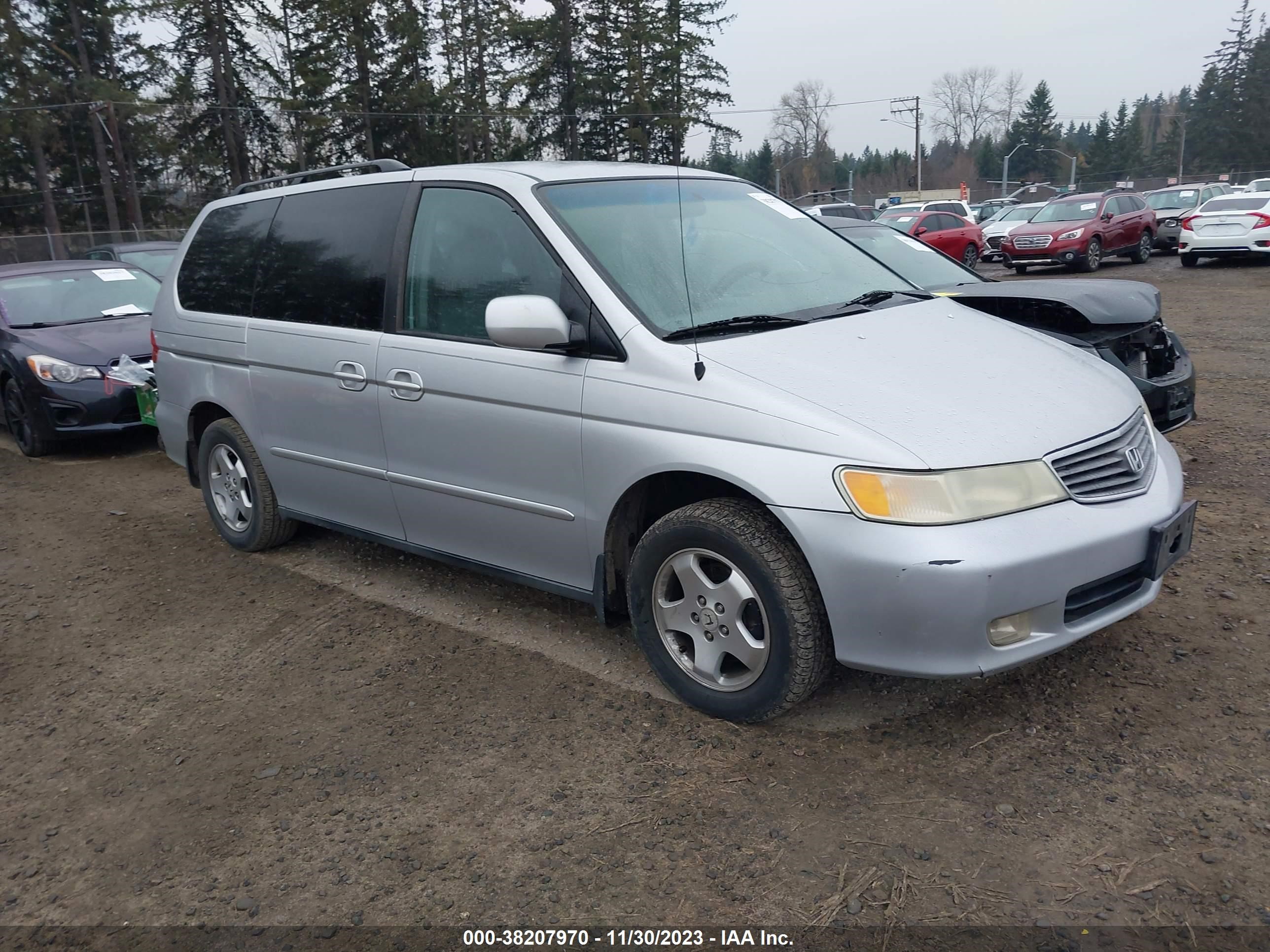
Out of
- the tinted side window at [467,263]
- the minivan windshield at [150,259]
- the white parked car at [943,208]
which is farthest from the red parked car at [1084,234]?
the tinted side window at [467,263]

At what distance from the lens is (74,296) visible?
8672mm

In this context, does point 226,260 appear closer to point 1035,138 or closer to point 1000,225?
point 1000,225

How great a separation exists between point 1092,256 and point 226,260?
19.8 meters

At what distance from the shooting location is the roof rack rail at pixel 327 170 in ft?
15.0

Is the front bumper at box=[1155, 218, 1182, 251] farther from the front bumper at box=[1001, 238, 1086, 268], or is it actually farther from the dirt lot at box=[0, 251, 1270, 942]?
the dirt lot at box=[0, 251, 1270, 942]

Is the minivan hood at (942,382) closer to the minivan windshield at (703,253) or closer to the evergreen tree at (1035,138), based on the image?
the minivan windshield at (703,253)

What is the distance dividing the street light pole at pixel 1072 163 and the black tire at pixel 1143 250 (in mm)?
35570

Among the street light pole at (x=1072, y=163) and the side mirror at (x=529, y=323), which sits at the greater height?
the street light pole at (x=1072, y=163)

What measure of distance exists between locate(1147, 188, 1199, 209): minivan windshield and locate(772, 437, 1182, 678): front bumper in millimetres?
26861

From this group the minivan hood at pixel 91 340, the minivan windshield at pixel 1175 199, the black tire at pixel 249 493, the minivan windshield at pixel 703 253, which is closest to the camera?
the minivan windshield at pixel 703 253

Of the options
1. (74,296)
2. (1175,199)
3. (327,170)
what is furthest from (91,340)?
(1175,199)

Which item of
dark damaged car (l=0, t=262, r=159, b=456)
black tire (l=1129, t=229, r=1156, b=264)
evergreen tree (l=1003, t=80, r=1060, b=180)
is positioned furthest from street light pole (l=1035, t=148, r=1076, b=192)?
dark damaged car (l=0, t=262, r=159, b=456)

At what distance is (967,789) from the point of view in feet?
9.39

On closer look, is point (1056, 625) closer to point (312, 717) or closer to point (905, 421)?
point (905, 421)
